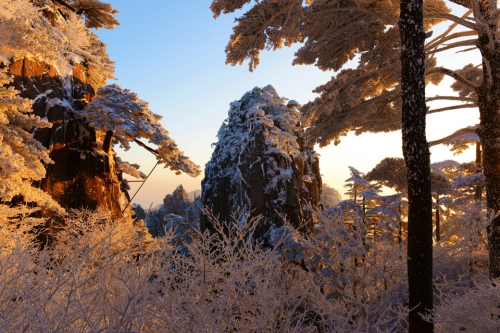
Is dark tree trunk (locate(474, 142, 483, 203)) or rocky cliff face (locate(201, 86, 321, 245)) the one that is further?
rocky cliff face (locate(201, 86, 321, 245))

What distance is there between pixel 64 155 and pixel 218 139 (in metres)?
16.9

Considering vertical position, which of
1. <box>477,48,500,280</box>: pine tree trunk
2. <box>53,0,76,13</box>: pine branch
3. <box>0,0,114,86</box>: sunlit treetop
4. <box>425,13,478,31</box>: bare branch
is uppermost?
<box>53,0,76,13</box>: pine branch

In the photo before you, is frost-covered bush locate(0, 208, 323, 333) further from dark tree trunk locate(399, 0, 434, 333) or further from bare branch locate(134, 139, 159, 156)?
bare branch locate(134, 139, 159, 156)

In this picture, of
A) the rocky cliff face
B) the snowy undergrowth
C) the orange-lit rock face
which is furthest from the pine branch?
the rocky cliff face

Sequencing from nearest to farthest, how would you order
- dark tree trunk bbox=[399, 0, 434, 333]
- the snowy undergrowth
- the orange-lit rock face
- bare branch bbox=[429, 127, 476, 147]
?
the snowy undergrowth
dark tree trunk bbox=[399, 0, 434, 333]
bare branch bbox=[429, 127, 476, 147]
the orange-lit rock face

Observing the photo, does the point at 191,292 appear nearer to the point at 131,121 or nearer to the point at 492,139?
the point at 492,139

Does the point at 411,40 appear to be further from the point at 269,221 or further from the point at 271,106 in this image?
the point at 271,106

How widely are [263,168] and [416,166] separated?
22.1m

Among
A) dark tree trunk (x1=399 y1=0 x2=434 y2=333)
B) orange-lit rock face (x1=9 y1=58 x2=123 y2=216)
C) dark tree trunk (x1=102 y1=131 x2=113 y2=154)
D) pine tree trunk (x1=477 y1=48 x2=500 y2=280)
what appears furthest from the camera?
dark tree trunk (x1=102 y1=131 x2=113 y2=154)

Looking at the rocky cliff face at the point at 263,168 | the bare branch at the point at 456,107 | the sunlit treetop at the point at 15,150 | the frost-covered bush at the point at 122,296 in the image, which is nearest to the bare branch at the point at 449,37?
the bare branch at the point at 456,107

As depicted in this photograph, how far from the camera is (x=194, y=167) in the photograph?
65.4 ft

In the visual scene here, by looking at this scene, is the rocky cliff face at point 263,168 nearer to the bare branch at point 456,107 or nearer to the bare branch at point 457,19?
the bare branch at point 456,107

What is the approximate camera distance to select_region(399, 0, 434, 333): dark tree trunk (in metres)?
5.36

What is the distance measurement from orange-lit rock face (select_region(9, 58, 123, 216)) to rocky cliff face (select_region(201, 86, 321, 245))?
11.8 meters
